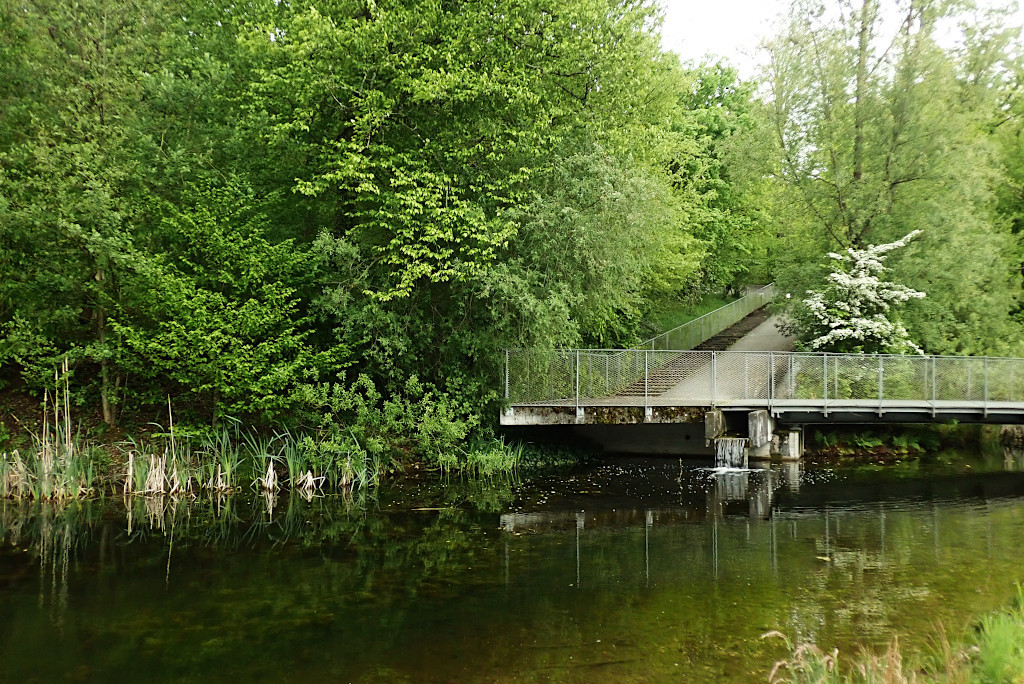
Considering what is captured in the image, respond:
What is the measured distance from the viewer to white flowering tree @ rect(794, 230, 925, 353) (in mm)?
22234

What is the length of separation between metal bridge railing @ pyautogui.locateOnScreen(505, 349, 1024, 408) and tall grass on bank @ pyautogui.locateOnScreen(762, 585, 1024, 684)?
39.6 ft

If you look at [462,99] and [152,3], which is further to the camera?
[152,3]

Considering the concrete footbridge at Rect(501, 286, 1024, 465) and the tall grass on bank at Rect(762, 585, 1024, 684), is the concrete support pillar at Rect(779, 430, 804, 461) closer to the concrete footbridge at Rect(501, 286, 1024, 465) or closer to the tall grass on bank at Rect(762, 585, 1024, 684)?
the concrete footbridge at Rect(501, 286, 1024, 465)

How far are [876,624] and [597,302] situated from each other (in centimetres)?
1229

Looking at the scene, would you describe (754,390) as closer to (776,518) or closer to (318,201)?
(776,518)

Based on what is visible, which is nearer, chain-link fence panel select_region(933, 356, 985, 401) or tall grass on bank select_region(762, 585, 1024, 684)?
tall grass on bank select_region(762, 585, 1024, 684)

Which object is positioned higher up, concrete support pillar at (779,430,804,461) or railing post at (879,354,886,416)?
railing post at (879,354,886,416)

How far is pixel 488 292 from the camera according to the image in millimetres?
17094

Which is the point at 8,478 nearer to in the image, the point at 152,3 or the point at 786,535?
the point at 152,3

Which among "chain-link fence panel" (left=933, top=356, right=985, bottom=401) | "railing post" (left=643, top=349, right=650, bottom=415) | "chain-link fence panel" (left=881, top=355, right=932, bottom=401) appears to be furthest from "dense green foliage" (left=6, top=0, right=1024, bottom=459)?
"chain-link fence panel" (left=933, top=356, right=985, bottom=401)

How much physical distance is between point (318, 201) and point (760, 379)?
1169 cm

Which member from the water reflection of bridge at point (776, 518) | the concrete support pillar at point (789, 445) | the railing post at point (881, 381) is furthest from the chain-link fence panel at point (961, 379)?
the concrete support pillar at point (789, 445)

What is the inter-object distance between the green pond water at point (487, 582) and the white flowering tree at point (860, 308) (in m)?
7.09

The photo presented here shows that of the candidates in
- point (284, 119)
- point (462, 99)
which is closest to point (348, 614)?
point (462, 99)
